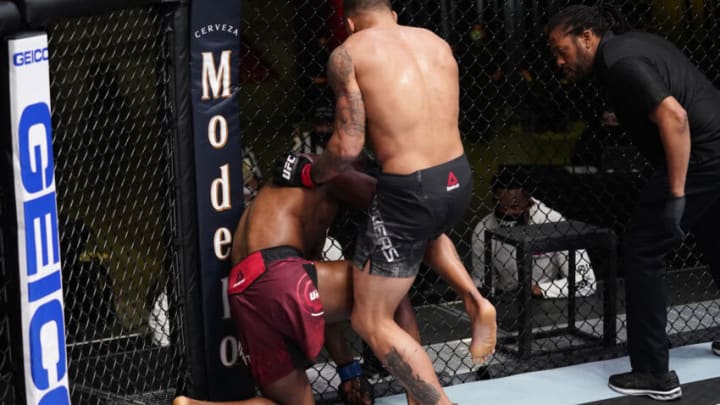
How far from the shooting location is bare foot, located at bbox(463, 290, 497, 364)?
3.36 meters

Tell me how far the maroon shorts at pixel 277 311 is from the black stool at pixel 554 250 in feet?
3.88

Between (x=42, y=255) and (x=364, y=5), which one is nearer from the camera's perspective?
(x=42, y=255)

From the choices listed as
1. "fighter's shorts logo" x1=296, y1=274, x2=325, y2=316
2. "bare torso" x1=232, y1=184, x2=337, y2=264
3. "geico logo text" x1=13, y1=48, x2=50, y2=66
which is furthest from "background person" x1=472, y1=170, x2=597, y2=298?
"geico logo text" x1=13, y1=48, x2=50, y2=66

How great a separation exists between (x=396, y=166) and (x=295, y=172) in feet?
1.06

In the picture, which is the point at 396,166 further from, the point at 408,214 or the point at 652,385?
the point at 652,385

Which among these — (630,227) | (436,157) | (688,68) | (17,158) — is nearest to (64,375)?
(17,158)

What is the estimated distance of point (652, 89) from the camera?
355cm

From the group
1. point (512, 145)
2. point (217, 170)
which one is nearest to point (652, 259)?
point (217, 170)

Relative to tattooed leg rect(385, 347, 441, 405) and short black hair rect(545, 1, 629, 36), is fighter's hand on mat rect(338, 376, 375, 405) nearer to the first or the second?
tattooed leg rect(385, 347, 441, 405)

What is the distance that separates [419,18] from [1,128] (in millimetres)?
3496

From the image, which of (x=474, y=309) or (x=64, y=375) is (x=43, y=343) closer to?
(x=64, y=375)

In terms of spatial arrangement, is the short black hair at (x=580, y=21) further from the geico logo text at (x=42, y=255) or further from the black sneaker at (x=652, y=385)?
the geico logo text at (x=42, y=255)

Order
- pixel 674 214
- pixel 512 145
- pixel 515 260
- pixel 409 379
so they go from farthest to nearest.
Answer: pixel 512 145
pixel 515 260
pixel 674 214
pixel 409 379

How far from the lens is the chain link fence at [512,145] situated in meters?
4.54
